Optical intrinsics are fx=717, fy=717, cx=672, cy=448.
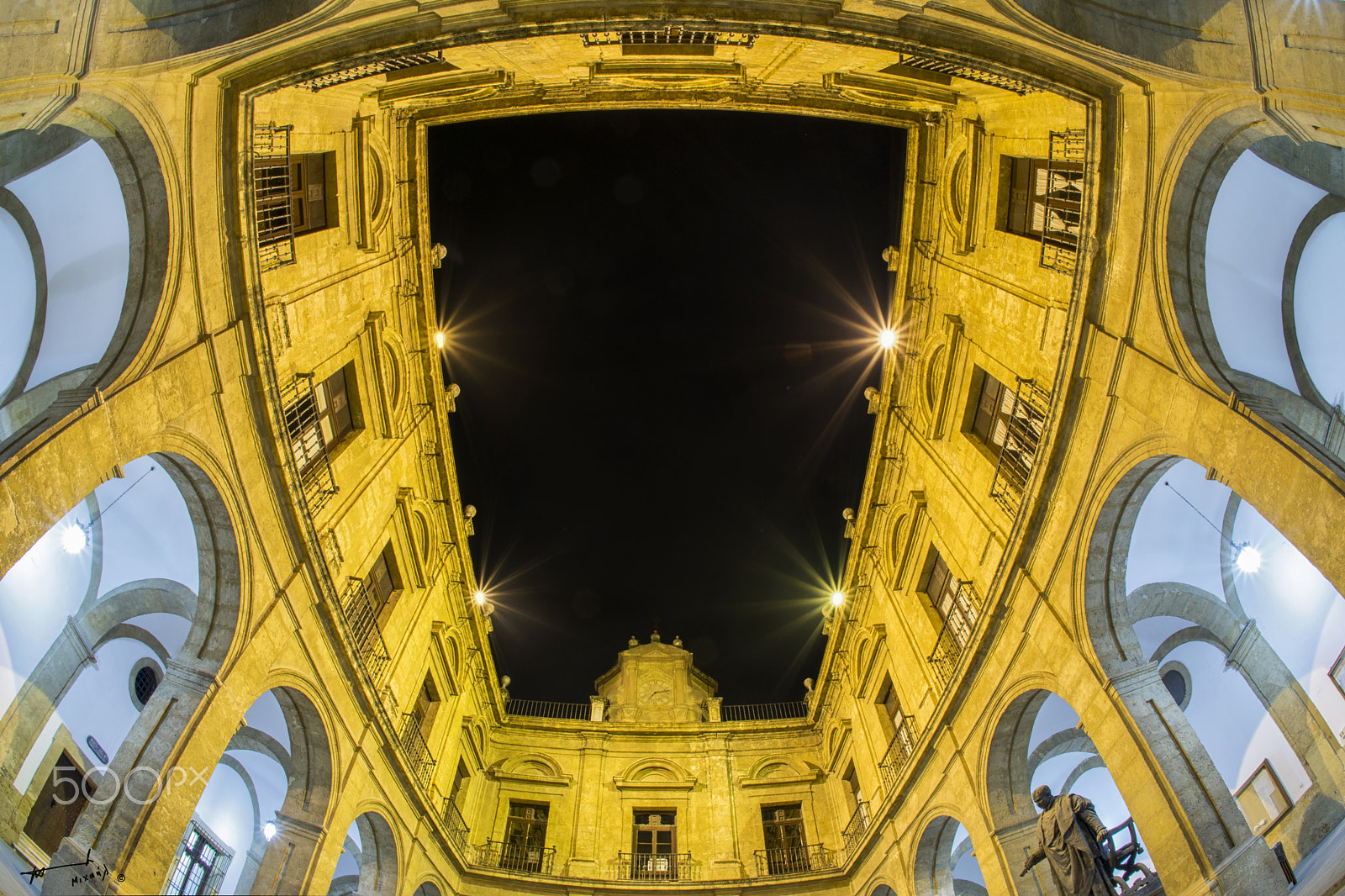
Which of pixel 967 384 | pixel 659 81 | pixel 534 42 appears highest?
pixel 659 81

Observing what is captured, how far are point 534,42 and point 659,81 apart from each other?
3265mm

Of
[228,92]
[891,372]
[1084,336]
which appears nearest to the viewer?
[228,92]

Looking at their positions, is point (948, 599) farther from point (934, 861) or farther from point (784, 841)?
point (784, 841)

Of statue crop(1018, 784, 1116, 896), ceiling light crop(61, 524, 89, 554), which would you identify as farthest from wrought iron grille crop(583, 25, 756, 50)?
statue crop(1018, 784, 1116, 896)

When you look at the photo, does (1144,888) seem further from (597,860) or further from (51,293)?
(51,293)

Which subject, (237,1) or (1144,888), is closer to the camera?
(237,1)

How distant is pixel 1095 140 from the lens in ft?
34.9

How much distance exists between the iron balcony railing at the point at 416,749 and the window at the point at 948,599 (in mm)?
12598

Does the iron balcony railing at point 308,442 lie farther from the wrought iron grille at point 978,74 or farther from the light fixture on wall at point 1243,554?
the light fixture on wall at point 1243,554

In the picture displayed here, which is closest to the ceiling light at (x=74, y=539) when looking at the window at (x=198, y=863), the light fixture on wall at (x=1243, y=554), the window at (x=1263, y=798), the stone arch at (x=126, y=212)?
the stone arch at (x=126, y=212)

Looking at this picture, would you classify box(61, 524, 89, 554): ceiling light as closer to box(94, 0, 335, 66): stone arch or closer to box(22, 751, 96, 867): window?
box(22, 751, 96, 867): window

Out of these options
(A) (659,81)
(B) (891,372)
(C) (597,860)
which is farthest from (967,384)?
(C) (597,860)

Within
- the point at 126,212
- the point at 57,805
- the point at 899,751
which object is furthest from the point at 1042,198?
the point at 57,805

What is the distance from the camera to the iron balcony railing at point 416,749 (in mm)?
16875
